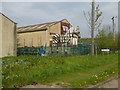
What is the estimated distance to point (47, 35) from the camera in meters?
46.2

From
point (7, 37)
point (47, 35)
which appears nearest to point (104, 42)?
point (47, 35)

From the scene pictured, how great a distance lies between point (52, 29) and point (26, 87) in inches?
1554

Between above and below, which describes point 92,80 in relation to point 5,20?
below

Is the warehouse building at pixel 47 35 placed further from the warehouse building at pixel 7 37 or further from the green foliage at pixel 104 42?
the warehouse building at pixel 7 37

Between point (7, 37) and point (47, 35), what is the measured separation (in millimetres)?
16766

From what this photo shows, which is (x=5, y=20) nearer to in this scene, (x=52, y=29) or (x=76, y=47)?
(x=76, y=47)

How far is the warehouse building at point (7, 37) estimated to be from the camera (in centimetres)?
2875

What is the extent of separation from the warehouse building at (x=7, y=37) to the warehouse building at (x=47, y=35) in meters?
13.4

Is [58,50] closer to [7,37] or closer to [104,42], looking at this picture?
[7,37]

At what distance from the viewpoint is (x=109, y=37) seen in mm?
38906

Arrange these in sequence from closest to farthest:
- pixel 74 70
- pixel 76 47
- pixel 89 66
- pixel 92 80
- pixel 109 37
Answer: pixel 92 80, pixel 74 70, pixel 89 66, pixel 76 47, pixel 109 37

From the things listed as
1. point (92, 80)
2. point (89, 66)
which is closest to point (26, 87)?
point (92, 80)

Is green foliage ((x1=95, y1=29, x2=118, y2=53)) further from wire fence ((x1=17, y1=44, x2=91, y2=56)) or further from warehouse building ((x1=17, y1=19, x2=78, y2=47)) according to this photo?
warehouse building ((x1=17, y1=19, x2=78, y2=47))

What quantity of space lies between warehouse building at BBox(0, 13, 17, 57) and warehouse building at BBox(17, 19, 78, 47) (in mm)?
13406
